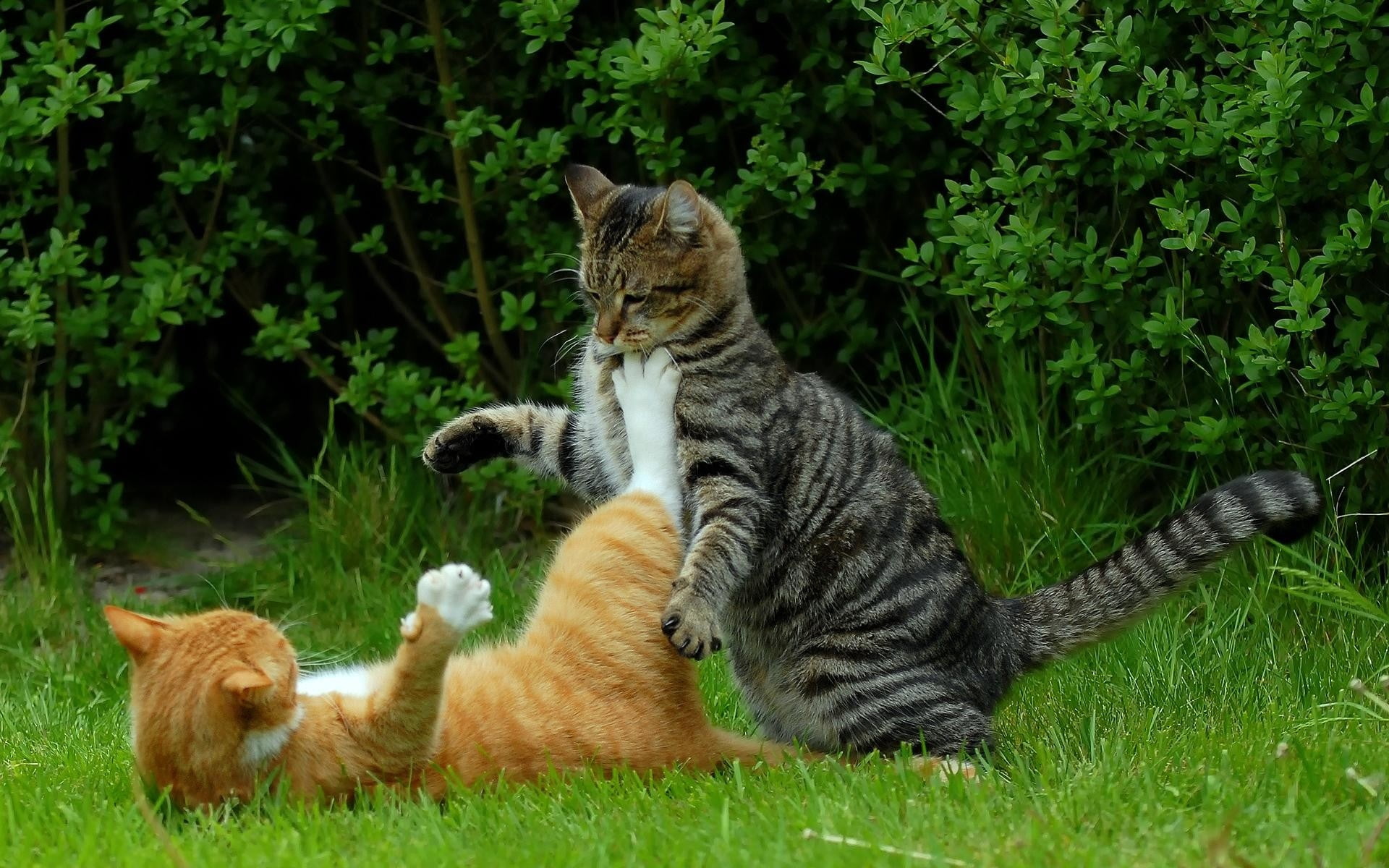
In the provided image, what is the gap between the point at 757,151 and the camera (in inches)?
197

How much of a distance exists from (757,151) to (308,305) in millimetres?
1950

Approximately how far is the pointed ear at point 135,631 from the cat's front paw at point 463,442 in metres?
1.09

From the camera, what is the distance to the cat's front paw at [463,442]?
4.04 m

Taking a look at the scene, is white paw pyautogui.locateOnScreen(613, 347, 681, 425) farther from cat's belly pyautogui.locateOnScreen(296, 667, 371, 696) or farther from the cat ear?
the cat ear

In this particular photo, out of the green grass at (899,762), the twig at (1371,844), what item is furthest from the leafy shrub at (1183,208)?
the twig at (1371,844)

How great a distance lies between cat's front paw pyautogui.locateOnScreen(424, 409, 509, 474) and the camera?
4.04 m

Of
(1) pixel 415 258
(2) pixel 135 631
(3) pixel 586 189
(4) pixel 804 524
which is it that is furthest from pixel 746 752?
(1) pixel 415 258

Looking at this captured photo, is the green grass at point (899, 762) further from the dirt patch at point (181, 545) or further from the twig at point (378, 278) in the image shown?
the twig at point (378, 278)

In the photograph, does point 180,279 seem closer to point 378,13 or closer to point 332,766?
point 378,13

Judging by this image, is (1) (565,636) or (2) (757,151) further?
(2) (757,151)

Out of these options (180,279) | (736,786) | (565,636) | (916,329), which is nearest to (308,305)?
(180,279)

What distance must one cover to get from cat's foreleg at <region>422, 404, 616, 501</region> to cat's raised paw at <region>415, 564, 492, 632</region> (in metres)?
1.05

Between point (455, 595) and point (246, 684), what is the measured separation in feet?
1.40

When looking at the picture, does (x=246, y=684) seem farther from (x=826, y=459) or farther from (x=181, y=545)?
(x=181, y=545)
